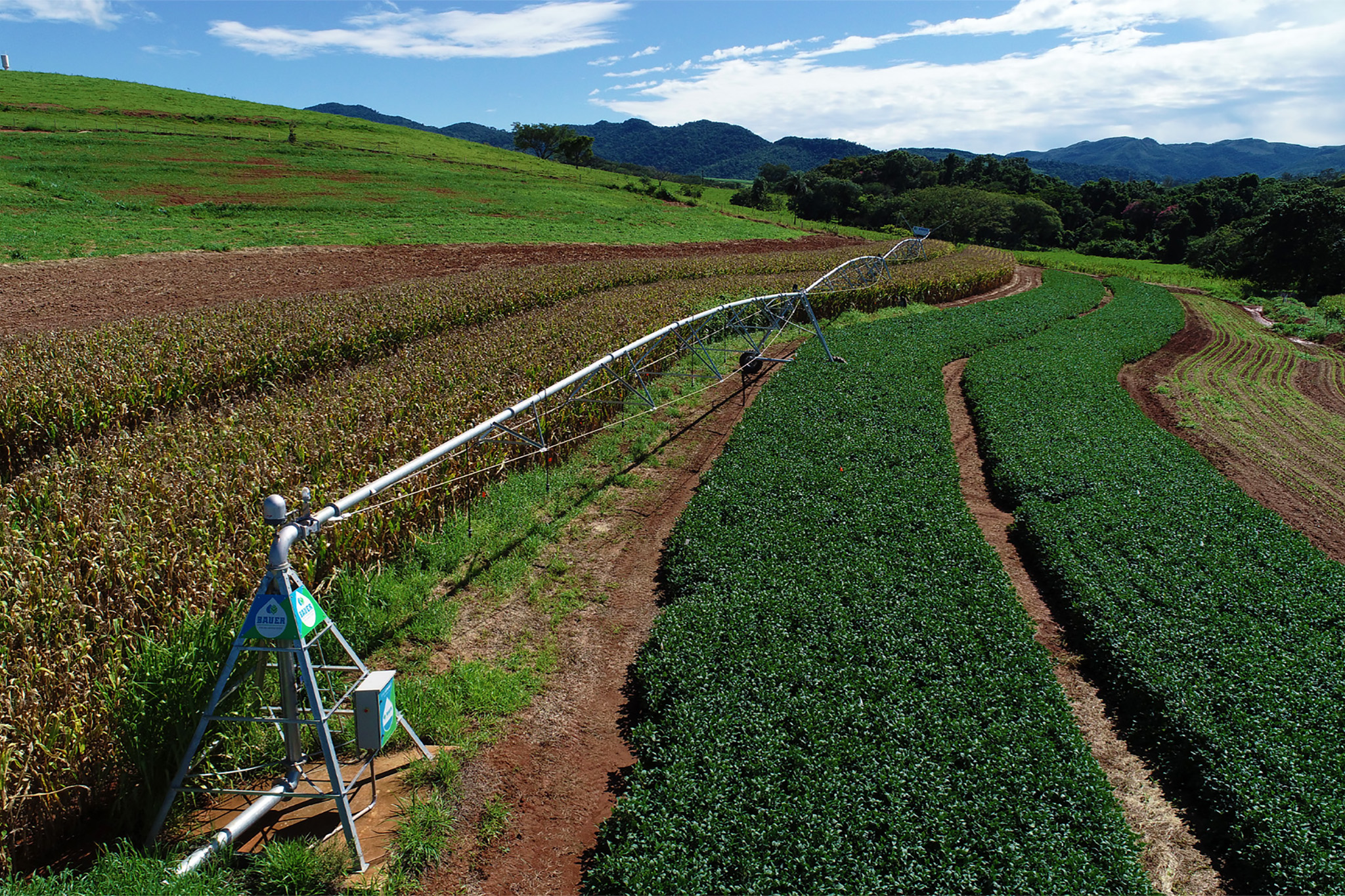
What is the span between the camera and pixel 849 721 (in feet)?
22.8

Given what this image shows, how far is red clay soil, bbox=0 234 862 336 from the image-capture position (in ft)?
75.0

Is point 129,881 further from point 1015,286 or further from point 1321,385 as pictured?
point 1015,286

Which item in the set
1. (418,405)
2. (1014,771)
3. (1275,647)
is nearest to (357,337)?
(418,405)

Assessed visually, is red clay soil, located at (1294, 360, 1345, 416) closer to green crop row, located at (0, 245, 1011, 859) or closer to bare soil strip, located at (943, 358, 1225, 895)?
bare soil strip, located at (943, 358, 1225, 895)

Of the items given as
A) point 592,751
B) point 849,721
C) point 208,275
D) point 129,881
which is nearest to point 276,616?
point 129,881

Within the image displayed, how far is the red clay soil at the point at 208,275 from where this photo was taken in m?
22.9

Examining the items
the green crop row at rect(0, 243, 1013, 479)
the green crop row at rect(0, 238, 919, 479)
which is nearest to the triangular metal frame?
the green crop row at rect(0, 243, 1013, 479)

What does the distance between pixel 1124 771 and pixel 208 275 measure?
34.5m

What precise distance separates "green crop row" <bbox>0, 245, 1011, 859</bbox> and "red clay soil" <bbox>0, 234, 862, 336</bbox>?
1233 cm

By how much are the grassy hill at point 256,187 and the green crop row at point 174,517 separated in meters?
28.1

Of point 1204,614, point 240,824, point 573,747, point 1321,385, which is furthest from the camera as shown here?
point 1321,385

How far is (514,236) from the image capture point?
156 ft

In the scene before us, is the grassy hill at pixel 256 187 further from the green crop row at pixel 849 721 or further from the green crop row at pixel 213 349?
the green crop row at pixel 849 721

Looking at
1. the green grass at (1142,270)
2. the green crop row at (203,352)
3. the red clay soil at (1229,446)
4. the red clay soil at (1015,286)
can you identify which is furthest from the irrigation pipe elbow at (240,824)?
the green grass at (1142,270)
